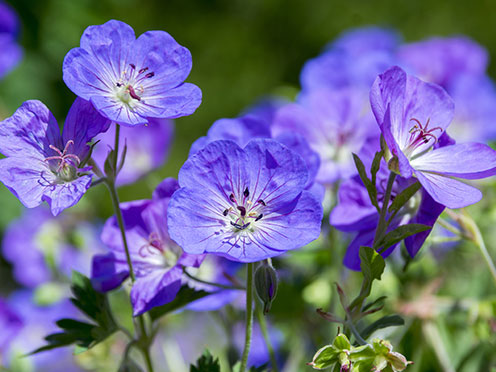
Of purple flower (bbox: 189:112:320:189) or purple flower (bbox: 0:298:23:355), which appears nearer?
purple flower (bbox: 189:112:320:189)

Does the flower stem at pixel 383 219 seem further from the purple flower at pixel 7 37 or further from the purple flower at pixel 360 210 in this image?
the purple flower at pixel 7 37

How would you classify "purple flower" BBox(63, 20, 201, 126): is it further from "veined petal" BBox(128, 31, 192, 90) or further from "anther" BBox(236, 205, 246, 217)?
"anther" BBox(236, 205, 246, 217)

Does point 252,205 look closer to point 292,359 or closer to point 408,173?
point 408,173

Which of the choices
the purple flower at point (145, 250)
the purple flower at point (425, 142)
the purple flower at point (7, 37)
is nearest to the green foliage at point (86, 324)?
the purple flower at point (145, 250)

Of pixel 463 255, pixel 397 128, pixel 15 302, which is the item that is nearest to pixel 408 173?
pixel 397 128

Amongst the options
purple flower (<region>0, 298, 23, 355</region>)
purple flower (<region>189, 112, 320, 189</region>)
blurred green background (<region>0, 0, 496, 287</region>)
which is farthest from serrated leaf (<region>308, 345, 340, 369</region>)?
blurred green background (<region>0, 0, 496, 287</region>)

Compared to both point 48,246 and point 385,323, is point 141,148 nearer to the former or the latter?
point 48,246
